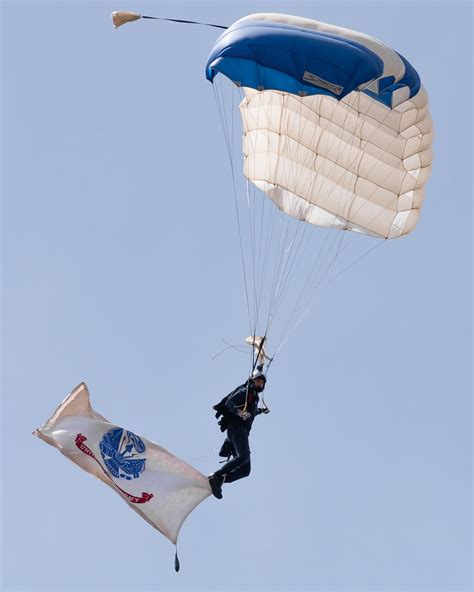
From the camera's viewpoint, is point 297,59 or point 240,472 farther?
point 297,59

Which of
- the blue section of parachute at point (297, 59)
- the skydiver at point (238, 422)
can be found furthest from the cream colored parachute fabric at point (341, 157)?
the skydiver at point (238, 422)

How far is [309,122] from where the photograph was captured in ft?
73.2

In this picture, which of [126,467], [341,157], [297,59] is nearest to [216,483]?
[126,467]

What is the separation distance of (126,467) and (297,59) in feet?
18.8

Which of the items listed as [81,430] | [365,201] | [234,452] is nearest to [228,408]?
[234,452]

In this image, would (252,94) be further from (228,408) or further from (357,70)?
(228,408)

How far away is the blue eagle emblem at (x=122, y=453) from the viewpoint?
20266 mm

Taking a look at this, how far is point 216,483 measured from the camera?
20062mm

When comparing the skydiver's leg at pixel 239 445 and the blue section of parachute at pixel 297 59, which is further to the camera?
the blue section of parachute at pixel 297 59

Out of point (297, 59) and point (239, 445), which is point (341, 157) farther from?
point (239, 445)

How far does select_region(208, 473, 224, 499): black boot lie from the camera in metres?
20.0

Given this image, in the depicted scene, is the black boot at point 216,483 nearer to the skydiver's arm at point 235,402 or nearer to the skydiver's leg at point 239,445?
the skydiver's leg at point 239,445

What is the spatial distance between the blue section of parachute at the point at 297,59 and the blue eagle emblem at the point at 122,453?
4.95 m

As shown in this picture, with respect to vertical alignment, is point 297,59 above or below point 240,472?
above
